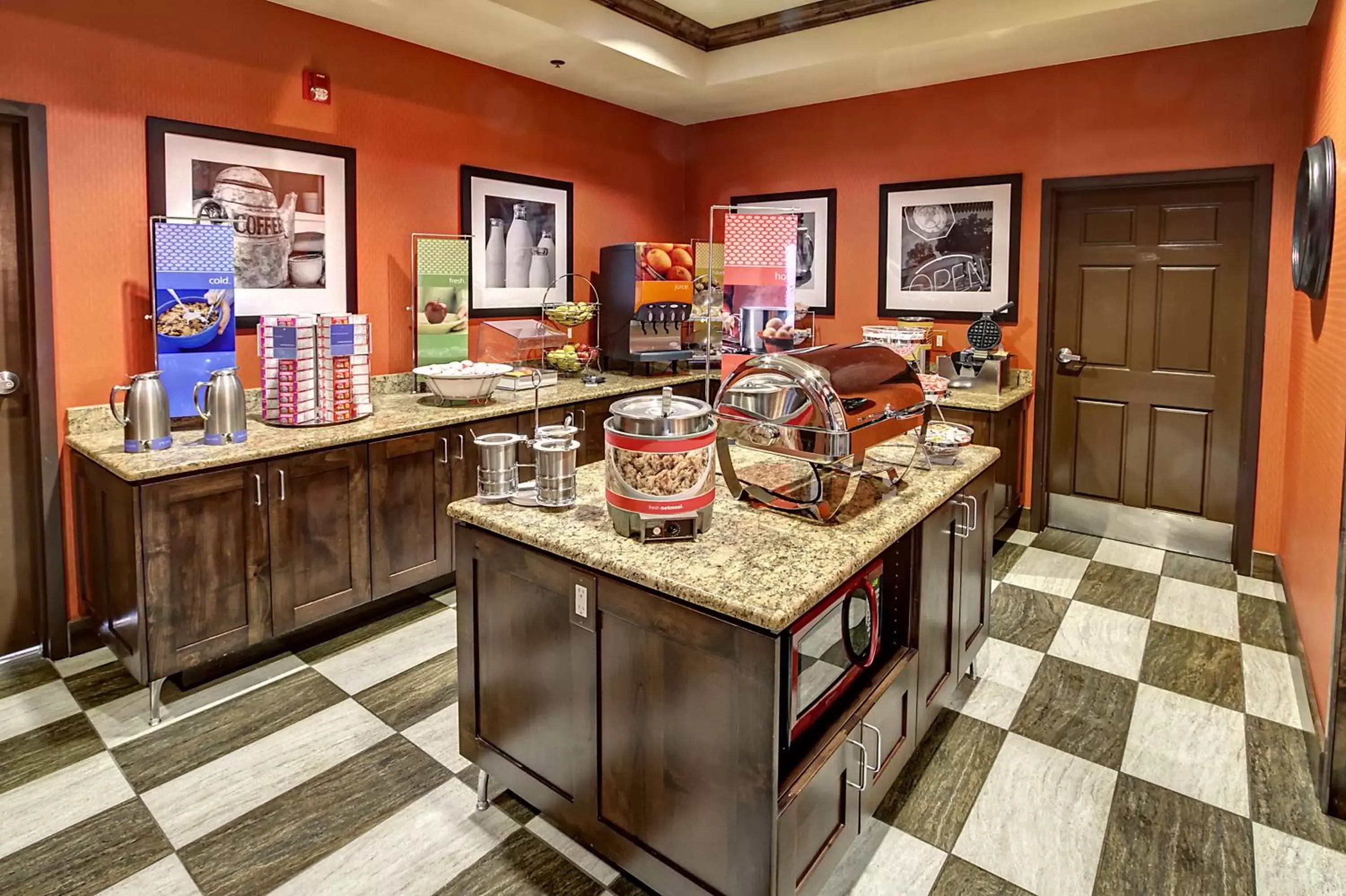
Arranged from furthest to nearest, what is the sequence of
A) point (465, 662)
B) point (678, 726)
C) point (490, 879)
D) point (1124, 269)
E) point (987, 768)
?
point (1124, 269) → point (987, 768) → point (465, 662) → point (490, 879) → point (678, 726)

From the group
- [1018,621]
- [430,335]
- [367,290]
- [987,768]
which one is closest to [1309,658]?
[1018,621]

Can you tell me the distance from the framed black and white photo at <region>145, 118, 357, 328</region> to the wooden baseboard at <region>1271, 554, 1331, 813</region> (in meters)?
4.29

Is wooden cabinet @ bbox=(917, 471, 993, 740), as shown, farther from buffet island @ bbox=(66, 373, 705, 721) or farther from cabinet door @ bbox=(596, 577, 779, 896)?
buffet island @ bbox=(66, 373, 705, 721)

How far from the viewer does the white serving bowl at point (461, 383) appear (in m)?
3.87

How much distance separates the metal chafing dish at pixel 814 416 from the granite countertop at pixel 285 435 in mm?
1715

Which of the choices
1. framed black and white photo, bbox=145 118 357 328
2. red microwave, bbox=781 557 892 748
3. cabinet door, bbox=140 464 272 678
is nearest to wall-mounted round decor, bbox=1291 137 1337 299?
red microwave, bbox=781 557 892 748

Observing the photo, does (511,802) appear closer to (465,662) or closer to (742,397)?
(465,662)

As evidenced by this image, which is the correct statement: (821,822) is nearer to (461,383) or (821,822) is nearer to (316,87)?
(461,383)

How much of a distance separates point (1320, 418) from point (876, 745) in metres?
2.30

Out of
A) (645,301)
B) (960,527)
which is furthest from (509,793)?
(645,301)

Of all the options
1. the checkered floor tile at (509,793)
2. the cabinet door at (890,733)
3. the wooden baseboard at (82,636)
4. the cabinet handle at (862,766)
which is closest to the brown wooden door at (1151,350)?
the checkered floor tile at (509,793)

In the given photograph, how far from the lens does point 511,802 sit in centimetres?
238

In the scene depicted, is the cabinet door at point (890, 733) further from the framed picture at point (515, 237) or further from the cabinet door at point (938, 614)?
the framed picture at point (515, 237)

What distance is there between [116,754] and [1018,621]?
3561 mm
